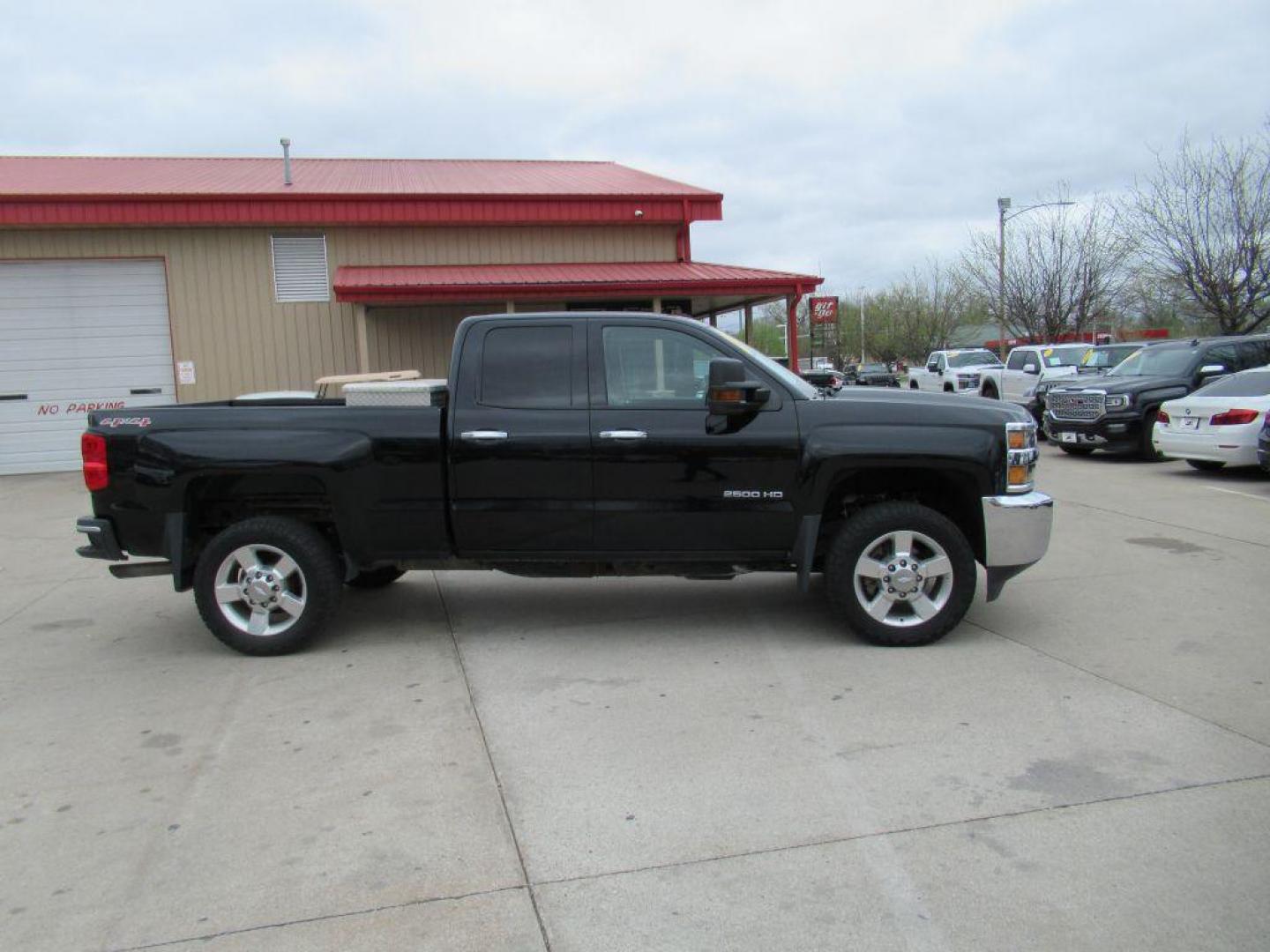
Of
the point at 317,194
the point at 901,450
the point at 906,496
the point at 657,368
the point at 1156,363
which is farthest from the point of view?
the point at 317,194

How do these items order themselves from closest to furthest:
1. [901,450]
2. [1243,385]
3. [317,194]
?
[901,450]
[1243,385]
[317,194]

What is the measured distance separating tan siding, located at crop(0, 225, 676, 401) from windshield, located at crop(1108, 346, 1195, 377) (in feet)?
32.9

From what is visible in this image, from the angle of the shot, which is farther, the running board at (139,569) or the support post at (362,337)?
the support post at (362,337)

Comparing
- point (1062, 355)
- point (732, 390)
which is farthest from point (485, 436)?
point (1062, 355)

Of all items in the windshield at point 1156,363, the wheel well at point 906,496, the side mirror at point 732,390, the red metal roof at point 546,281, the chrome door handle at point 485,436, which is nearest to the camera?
the side mirror at point 732,390

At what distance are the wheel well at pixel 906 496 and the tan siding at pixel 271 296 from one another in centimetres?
1337

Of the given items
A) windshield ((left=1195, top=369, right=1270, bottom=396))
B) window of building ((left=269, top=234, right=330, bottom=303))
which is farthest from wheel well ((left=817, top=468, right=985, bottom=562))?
window of building ((left=269, top=234, right=330, bottom=303))

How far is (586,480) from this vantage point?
575cm

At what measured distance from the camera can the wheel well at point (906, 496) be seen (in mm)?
5871

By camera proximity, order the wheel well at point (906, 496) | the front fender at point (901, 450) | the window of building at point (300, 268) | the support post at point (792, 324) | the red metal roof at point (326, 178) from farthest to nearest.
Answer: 1. the support post at point (792, 324)
2. the window of building at point (300, 268)
3. the red metal roof at point (326, 178)
4. the wheel well at point (906, 496)
5. the front fender at point (901, 450)

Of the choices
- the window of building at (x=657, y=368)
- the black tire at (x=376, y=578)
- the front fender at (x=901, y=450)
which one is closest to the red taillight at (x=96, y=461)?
the black tire at (x=376, y=578)

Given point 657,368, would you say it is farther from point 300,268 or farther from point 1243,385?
point 300,268

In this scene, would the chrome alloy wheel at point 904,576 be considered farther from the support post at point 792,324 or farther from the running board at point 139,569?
the support post at point 792,324

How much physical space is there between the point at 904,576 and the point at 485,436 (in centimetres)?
255
